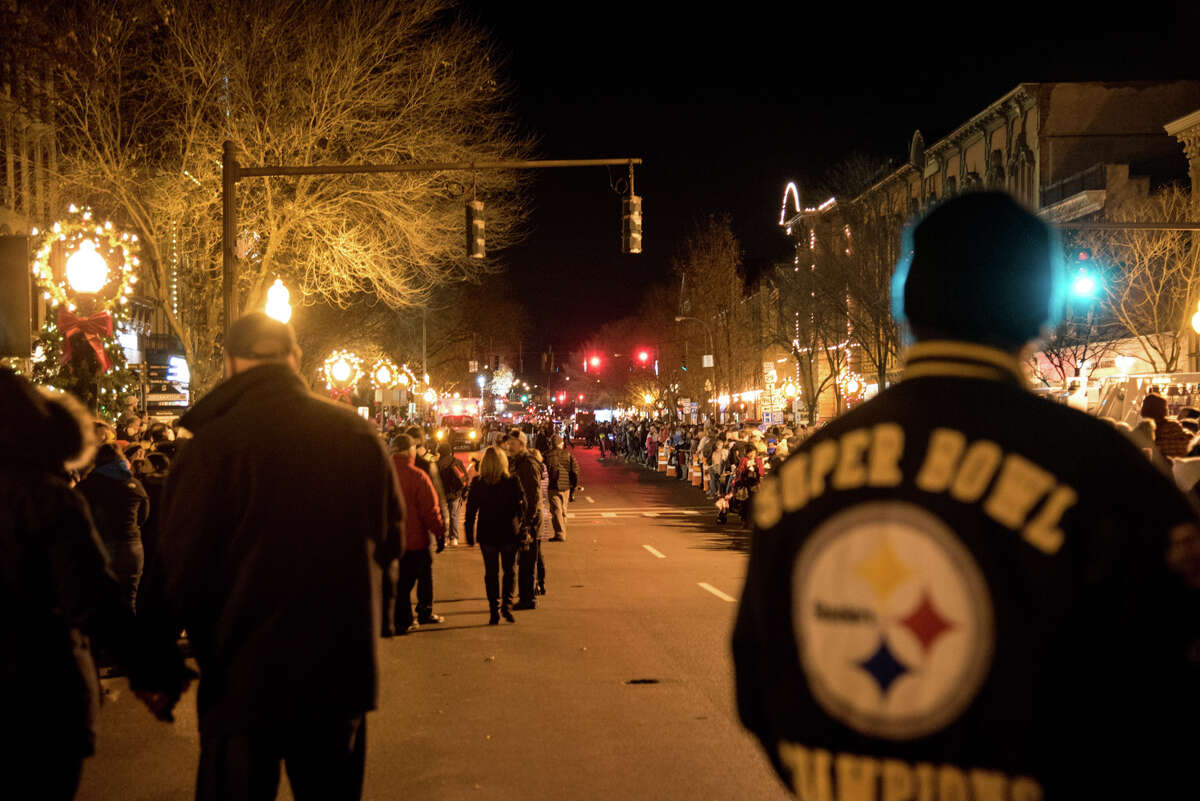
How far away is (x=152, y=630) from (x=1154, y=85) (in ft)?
156

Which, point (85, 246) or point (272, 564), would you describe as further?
point (85, 246)

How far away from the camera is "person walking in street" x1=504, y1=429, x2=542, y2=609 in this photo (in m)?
13.3

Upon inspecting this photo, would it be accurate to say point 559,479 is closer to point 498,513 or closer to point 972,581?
point 498,513

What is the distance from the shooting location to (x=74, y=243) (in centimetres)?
1506

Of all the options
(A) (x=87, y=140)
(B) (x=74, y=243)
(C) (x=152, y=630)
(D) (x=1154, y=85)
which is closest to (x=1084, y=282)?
(B) (x=74, y=243)

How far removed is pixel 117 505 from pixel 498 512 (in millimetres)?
4002

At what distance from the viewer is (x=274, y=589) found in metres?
3.68

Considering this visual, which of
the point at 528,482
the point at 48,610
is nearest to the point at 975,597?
the point at 48,610

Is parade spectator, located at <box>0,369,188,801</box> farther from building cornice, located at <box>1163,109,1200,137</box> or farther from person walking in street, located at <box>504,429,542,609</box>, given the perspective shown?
building cornice, located at <box>1163,109,1200,137</box>

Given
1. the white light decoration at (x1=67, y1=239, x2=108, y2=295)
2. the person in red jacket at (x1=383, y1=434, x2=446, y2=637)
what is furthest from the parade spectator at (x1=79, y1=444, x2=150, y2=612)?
the white light decoration at (x1=67, y1=239, x2=108, y2=295)

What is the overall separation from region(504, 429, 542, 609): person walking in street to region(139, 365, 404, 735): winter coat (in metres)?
9.08

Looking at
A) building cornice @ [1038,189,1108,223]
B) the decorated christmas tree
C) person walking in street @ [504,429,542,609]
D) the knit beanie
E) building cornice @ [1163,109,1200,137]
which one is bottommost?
person walking in street @ [504,429,542,609]

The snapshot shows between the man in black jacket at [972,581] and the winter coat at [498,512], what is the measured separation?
10.3 meters

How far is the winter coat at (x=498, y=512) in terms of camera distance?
497 inches
